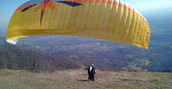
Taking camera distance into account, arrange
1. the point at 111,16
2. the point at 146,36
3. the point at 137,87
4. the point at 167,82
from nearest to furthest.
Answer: the point at 111,16 → the point at 146,36 → the point at 137,87 → the point at 167,82

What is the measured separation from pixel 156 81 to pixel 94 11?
10069 millimetres

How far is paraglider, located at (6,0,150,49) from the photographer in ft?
30.5

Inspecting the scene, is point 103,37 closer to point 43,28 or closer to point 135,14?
point 135,14

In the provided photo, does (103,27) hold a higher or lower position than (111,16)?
lower

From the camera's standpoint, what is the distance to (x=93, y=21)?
930 cm

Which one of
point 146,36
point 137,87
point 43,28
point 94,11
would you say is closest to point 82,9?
point 94,11

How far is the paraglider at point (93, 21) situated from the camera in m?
9.30

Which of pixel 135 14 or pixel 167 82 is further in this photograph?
pixel 167 82

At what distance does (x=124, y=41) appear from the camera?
9492 millimetres

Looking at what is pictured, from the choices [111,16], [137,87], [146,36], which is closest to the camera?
[111,16]

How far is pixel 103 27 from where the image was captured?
9352 millimetres

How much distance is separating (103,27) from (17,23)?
17.0 ft

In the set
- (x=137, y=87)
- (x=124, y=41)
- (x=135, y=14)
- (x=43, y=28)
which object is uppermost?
(x=135, y=14)

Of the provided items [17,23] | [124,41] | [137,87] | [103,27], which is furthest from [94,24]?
[137,87]
